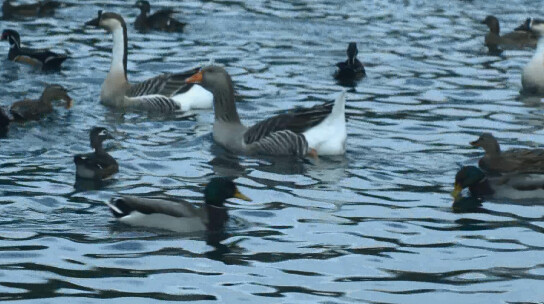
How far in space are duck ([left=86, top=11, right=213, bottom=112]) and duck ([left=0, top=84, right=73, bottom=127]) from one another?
97 cm

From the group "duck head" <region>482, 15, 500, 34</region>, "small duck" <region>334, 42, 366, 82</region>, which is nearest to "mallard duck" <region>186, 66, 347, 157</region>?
"small duck" <region>334, 42, 366, 82</region>

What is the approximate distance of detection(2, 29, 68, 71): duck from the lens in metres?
24.6

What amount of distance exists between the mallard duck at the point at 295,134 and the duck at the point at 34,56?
6.47 meters

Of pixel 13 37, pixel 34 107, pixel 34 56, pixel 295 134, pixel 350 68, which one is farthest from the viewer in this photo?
pixel 13 37

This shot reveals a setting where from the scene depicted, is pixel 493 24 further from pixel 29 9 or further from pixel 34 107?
pixel 34 107

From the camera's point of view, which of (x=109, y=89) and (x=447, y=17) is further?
(x=447, y=17)

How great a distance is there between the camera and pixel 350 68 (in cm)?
2431

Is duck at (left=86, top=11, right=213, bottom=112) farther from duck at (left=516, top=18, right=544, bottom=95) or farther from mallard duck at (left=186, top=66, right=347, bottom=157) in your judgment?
duck at (left=516, top=18, right=544, bottom=95)

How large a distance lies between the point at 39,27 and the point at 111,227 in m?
16.3

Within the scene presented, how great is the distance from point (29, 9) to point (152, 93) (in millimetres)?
9606

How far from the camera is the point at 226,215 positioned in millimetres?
14508

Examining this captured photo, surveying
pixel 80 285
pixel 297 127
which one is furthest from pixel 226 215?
pixel 297 127

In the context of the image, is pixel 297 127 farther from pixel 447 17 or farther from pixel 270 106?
pixel 447 17

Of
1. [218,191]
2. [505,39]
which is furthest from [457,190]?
[505,39]
